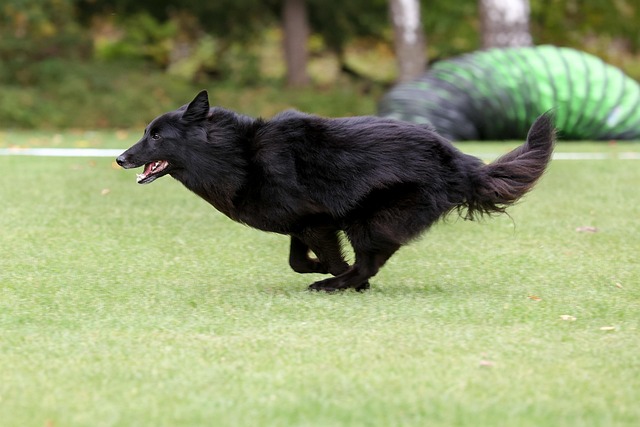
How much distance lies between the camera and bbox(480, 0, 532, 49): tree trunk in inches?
771

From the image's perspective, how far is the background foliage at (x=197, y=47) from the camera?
22422mm

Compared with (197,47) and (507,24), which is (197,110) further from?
(197,47)

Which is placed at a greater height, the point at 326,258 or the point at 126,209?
the point at 326,258

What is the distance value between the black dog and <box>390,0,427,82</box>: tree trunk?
1616 centimetres

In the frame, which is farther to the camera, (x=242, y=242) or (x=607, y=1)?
(x=607, y=1)

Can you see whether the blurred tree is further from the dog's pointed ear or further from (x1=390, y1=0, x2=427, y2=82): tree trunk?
the dog's pointed ear

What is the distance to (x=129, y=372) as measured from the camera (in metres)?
4.22

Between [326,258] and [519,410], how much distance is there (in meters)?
2.38

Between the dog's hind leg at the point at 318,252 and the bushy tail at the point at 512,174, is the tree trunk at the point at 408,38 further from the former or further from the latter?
the dog's hind leg at the point at 318,252

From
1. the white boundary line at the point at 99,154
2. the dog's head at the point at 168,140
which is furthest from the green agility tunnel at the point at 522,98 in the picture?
the dog's head at the point at 168,140

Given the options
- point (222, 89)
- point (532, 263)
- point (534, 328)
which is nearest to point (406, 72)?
point (222, 89)

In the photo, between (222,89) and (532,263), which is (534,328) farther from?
(222,89)

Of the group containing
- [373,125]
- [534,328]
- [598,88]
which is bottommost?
[598,88]

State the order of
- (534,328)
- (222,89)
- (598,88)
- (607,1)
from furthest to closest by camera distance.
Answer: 1. (607,1)
2. (222,89)
3. (598,88)
4. (534,328)
